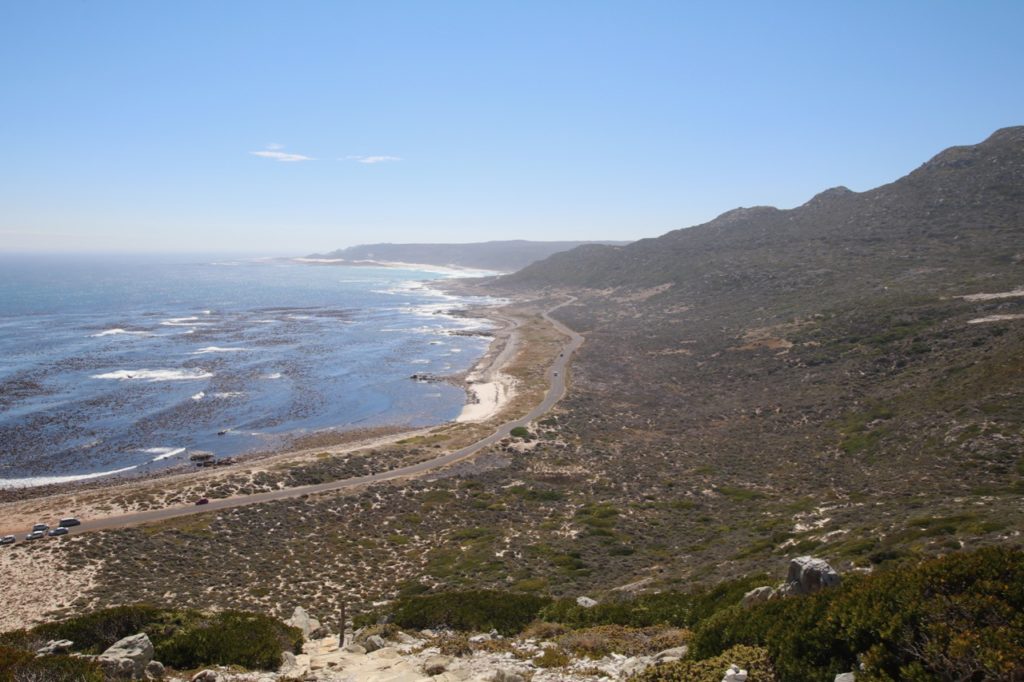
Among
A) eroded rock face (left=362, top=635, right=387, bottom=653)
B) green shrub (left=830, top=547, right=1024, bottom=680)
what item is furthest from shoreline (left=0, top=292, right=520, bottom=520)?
green shrub (left=830, top=547, right=1024, bottom=680)

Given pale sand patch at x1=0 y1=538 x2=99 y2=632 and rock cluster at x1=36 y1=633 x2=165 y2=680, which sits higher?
rock cluster at x1=36 y1=633 x2=165 y2=680

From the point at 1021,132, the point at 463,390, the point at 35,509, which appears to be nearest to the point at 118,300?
the point at 463,390

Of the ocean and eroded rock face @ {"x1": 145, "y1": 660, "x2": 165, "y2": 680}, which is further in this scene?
the ocean

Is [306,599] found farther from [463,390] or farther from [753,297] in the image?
[753,297]

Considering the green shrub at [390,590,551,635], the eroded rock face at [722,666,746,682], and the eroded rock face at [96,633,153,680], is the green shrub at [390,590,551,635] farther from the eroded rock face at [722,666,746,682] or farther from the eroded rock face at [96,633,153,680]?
the eroded rock face at [722,666,746,682]

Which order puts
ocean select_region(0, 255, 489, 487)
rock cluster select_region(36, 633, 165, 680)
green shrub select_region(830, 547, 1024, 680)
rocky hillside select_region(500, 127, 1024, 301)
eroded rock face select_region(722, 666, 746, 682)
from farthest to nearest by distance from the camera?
rocky hillside select_region(500, 127, 1024, 301) < ocean select_region(0, 255, 489, 487) < rock cluster select_region(36, 633, 165, 680) < eroded rock face select_region(722, 666, 746, 682) < green shrub select_region(830, 547, 1024, 680)

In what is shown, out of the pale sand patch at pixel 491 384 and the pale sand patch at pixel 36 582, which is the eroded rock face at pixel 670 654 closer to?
the pale sand patch at pixel 36 582

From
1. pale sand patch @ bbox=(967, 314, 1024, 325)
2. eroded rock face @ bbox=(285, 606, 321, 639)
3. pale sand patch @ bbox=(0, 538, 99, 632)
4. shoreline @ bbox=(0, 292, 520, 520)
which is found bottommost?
shoreline @ bbox=(0, 292, 520, 520)

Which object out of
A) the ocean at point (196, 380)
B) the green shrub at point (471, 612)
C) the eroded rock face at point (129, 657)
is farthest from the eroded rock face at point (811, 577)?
the ocean at point (196, 380)

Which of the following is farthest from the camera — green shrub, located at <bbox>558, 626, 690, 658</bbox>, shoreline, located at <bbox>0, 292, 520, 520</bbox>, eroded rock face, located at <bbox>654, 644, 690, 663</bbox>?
shoreline, located at <bbox>0, 292, 520, 520</bbox>
